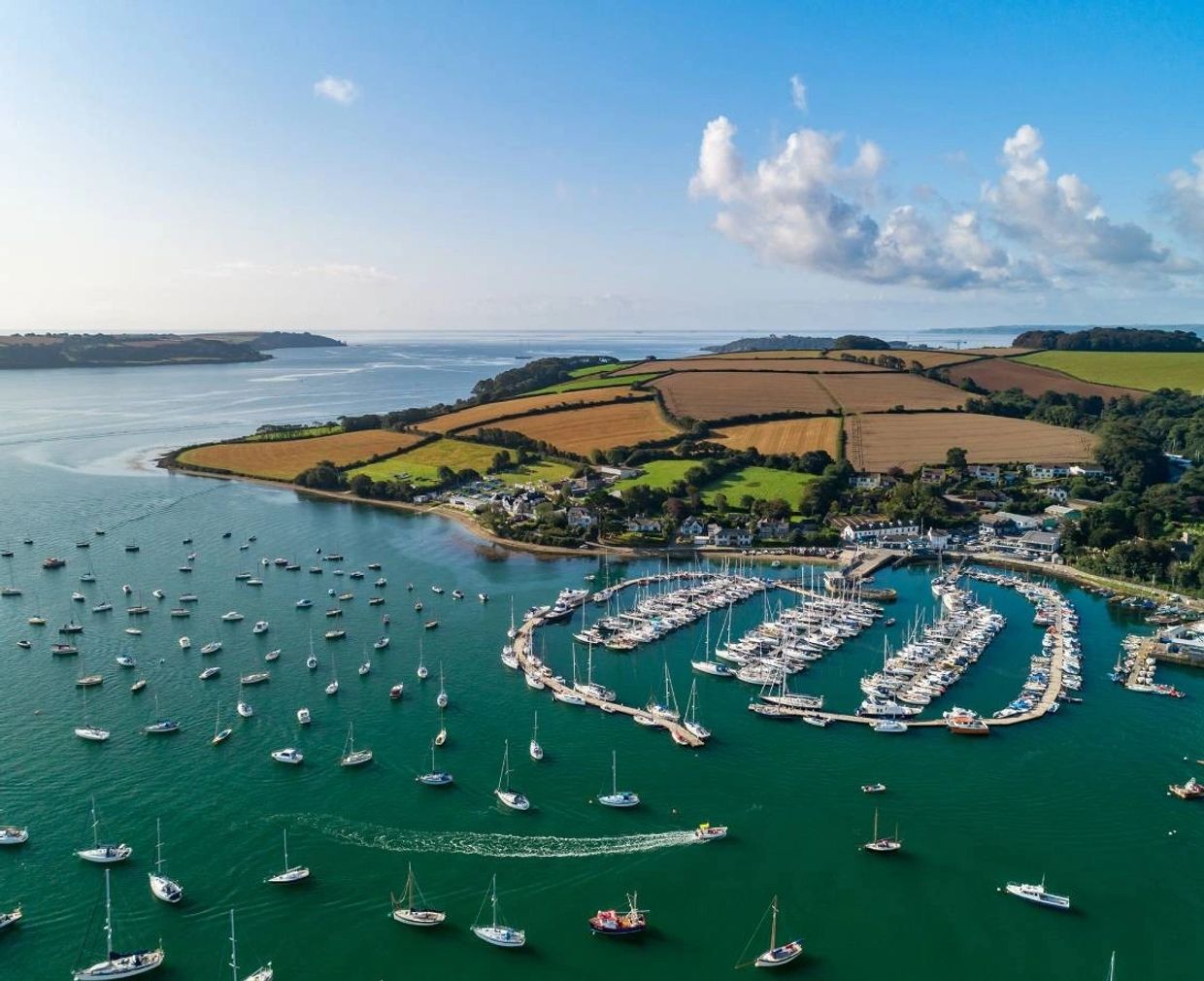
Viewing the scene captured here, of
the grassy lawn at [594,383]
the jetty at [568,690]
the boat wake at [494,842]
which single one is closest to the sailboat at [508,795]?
the boat wake at [494,842]

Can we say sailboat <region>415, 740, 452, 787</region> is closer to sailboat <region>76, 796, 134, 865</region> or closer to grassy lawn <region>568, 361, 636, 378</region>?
sailboat <region>76, 796, 134, 865</region>

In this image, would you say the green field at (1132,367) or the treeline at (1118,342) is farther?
the treeline at (1118,342)

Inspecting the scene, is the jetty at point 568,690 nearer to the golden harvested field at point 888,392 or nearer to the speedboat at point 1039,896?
the speedboat at point 1039,896

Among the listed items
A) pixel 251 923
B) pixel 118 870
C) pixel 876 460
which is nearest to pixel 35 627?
pixel 118 870

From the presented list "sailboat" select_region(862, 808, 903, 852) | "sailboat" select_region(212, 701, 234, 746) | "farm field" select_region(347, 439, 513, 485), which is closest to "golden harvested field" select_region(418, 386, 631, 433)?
"farm field" select_region(347, 439, 513, 485)

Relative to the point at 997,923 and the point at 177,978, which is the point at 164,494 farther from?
the point at 997,923
